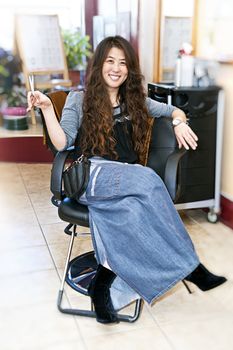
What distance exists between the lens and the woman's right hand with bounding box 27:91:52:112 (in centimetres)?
181

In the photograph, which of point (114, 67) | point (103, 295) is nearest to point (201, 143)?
point (114, 67)

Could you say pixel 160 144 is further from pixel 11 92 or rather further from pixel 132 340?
pixel 11 92

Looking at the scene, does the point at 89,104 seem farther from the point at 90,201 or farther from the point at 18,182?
the point at 18,182

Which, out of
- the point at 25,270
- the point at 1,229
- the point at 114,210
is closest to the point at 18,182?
the point at 1,229

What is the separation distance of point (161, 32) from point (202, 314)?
6.38 feet

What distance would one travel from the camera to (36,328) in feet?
5.94

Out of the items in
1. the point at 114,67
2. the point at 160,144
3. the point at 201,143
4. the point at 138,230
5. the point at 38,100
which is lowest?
the point at 138,230

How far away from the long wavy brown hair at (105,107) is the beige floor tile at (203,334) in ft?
2.53

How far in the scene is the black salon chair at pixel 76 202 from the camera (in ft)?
6.13

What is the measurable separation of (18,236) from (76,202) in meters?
0.86

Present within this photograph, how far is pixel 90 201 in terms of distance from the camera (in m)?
1.83

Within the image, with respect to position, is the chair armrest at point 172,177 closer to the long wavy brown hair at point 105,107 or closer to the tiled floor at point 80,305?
the long wavy brown hair at point 105,107

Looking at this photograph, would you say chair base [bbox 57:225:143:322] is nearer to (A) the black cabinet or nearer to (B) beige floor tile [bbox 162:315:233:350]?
(B) beige floor tile [bbox 162:315:233:350]

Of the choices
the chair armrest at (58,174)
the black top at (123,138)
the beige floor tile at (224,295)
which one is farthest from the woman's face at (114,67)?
the beige floor tile at (224,295)
